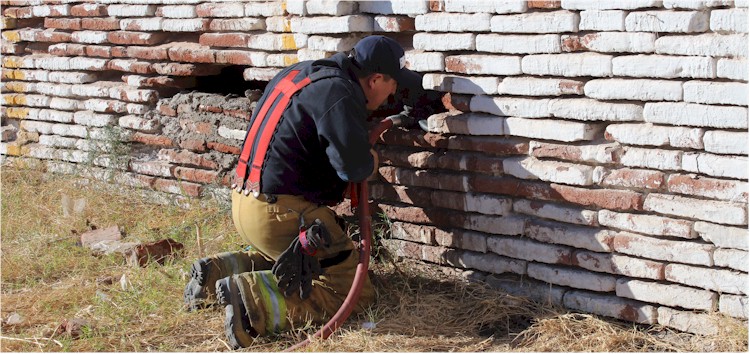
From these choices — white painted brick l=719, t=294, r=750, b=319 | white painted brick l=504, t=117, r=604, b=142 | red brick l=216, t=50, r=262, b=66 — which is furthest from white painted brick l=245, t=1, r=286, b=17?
white painted brick l=719, t=294, r=750, b=319

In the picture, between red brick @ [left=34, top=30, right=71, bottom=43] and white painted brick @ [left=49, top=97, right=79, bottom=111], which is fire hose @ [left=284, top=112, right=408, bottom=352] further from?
red brick @ [left=34, top=30, right=71, bottom=43]

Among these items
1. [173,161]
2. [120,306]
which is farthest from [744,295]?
[173,161]

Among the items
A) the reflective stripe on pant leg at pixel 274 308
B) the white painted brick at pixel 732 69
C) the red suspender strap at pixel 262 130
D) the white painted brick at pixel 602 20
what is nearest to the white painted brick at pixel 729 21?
the white painted brick at pixel 732 69

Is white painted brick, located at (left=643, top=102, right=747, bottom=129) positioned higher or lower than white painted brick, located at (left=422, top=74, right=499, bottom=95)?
lower

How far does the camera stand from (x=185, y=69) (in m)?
6.36

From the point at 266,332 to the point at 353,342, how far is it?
418 millimetres

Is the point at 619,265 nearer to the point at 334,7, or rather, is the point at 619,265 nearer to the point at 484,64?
the point at 484,64

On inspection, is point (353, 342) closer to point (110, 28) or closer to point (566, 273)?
point (566, 273)

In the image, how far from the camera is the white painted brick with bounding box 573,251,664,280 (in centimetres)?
429

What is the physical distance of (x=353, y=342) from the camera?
14.3 ft

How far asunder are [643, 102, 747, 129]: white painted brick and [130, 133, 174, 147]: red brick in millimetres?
3531

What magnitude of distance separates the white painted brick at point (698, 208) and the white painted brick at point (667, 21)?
0.72 meters

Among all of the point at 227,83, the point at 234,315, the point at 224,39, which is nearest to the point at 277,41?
the point at 224,39

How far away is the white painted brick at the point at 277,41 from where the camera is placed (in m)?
5.40
